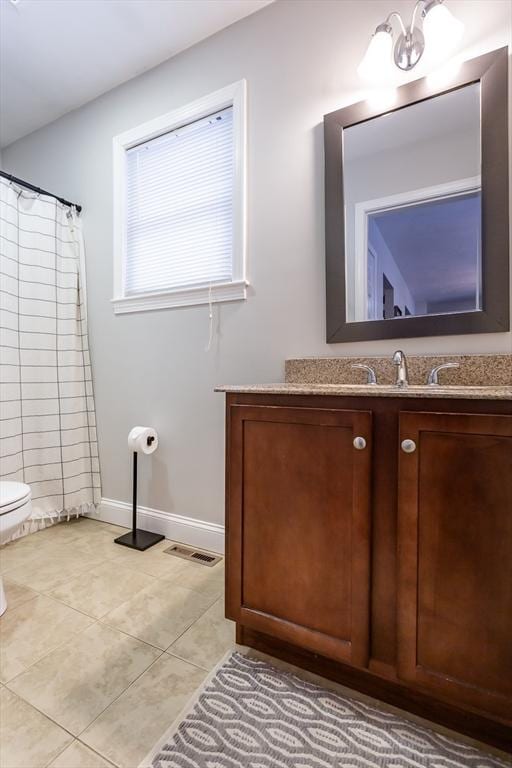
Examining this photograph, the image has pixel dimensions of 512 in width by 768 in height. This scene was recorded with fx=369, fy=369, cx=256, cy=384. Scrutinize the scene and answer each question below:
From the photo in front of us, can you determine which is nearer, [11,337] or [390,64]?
[390,64]

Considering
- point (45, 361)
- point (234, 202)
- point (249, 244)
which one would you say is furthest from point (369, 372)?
point (45, 361)

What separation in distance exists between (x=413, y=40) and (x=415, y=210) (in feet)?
1.98

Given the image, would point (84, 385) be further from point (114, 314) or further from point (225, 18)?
point (225, 18)

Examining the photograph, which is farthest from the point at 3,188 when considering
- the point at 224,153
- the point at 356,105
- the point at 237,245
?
the point at 356,105

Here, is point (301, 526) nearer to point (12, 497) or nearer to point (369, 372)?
point (369, 372)

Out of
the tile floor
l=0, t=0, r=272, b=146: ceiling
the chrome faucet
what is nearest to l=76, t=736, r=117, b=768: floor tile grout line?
the tile floor

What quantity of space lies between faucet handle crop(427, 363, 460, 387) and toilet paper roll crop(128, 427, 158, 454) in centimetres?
142

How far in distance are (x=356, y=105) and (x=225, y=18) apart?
0.91 meters

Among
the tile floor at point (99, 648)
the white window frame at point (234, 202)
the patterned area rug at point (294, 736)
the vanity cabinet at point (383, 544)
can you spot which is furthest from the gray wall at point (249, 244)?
the patterned area rug at point (294, 736)

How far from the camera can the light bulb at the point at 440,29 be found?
1.29m

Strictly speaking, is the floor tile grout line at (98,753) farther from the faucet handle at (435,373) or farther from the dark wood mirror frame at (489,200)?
the dark wood mirror frame at (489,200)

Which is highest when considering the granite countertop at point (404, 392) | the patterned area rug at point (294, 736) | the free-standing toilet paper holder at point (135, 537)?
the granite countertop at point (404, 392)

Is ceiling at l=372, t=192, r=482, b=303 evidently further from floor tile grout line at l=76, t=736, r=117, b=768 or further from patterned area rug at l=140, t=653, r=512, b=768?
floor tile grout line at l=76, t=736, r=117, b=768

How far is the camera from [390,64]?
4.69 ft
